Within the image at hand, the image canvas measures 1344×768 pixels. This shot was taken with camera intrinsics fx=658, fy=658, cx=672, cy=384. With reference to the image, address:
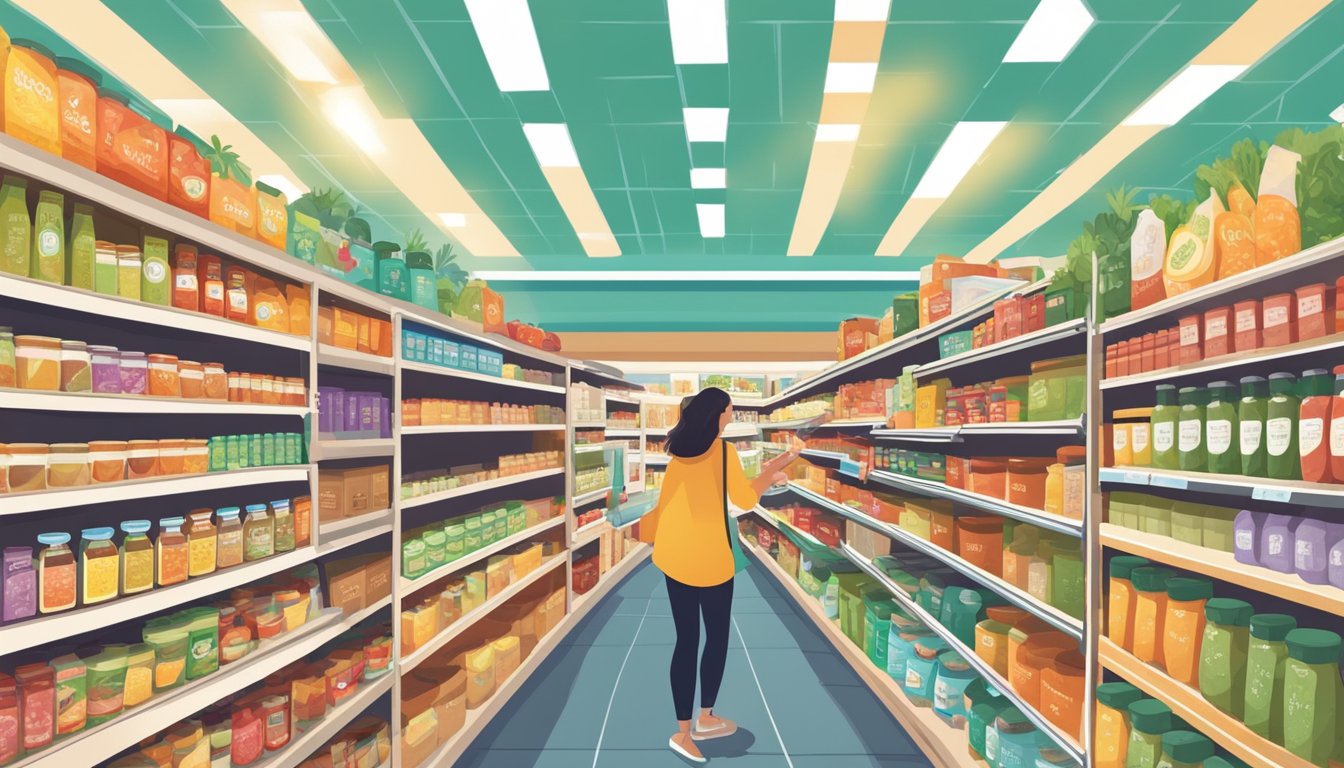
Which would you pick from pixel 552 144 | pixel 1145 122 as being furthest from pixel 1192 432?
pixel 552 144

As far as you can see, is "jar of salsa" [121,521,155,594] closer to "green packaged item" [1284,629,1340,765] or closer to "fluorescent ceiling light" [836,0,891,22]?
"green packaged item" [1284,629,1340,765]

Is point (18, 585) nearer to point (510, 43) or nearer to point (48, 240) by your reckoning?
point (48, 240)

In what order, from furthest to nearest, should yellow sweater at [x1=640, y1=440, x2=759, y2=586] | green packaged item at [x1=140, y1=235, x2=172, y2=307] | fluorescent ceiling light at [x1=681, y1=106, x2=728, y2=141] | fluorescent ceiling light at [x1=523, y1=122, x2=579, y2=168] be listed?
fluorescent ceiling light at [x1=523, y1=122, x2=579, y2=168] < fluorescent ceiling light at [x1=681, y1=106, x2=728, y2=141] < yellow sweater at [x1=640, y1=440, x2=759, y2=586] < green packaged item at [x1=140, y1=235, x2=172, y2=307]

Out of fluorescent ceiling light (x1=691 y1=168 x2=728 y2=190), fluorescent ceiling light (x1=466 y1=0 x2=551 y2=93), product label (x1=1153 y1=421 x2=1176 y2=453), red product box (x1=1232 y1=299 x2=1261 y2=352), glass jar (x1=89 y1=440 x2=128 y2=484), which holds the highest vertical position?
fluorescent ceiling light (x1=466 y1=0 x2=551 y2=93)

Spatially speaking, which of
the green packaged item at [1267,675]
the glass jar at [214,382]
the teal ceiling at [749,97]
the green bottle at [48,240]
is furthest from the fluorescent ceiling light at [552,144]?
the green packaged item at [1267,675]

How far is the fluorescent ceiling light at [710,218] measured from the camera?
823cm

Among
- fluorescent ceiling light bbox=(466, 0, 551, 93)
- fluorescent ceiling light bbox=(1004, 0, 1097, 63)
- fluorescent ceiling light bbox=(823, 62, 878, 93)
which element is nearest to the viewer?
fluorescent ceiling light bbox=(1004, 0, 1097, 63)

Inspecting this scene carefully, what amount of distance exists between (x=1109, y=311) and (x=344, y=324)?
276 cm

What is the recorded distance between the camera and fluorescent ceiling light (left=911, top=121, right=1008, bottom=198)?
6.09 m

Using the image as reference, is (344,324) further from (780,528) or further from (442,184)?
(780,528)

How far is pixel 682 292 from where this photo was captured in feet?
36.2

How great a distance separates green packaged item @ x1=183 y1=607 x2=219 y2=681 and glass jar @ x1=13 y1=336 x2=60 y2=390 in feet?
2.65

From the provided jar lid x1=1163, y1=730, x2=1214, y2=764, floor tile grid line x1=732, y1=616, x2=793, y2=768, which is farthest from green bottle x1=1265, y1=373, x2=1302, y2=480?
floor tile grid line x1=732, y1=616, x2=793, y2=768

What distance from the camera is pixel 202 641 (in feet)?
6.38
